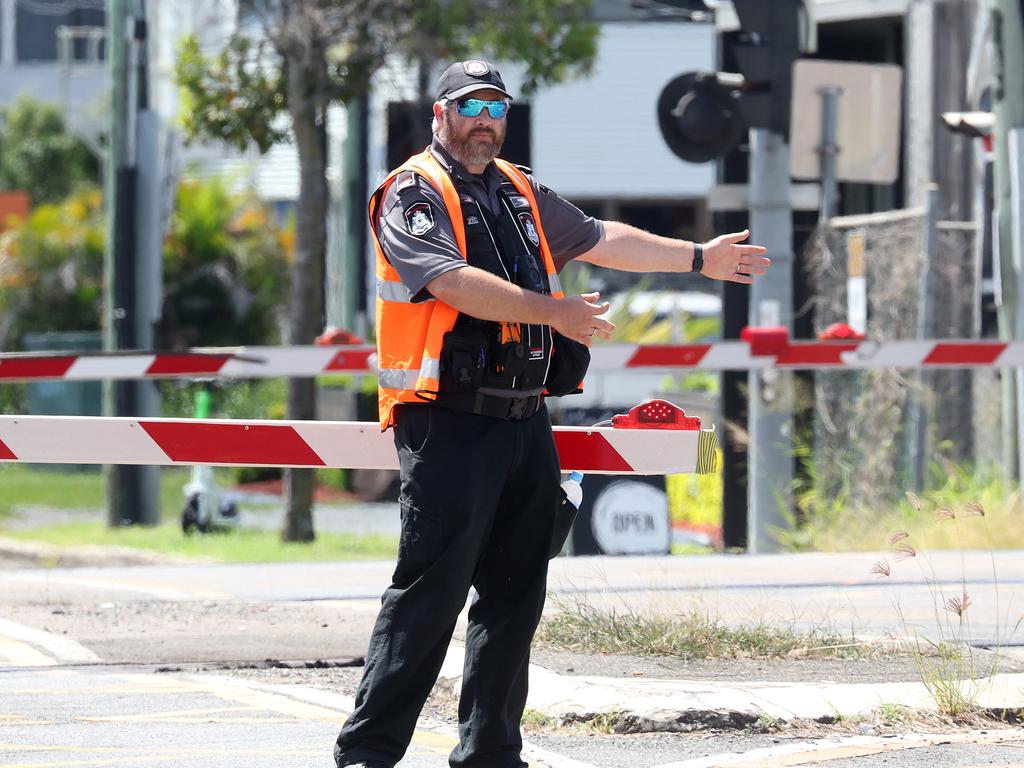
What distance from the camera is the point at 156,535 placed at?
1437 cm

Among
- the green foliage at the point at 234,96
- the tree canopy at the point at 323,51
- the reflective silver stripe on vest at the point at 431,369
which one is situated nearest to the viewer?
the reflective silver stripe on vest at the point at 431,369

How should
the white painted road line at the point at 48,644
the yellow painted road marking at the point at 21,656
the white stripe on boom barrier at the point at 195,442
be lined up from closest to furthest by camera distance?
the white stripe on boom barrier at the point at 195,442 → the yellow painted road marking at the point at 21,656 → the white painted road line at the point at 48,644

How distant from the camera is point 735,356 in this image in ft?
35.1

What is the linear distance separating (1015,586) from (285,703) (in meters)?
3.80

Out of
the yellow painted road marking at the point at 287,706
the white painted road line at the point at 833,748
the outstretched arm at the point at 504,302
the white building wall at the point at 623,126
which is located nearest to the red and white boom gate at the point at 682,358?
the yellow painted road marking at the point at 287,706

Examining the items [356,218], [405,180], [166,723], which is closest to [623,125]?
[356,218]

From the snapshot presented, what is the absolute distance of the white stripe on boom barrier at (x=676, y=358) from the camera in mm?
10547

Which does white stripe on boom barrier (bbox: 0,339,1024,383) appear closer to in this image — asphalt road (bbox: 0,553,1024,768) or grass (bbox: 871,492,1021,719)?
asphalt road (bbox: 0,553,1024,768)

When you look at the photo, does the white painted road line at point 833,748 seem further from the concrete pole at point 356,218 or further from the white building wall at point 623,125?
the white building wall at point 623,125

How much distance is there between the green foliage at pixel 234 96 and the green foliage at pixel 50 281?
13.1m

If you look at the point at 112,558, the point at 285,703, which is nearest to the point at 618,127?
the point at 112,558

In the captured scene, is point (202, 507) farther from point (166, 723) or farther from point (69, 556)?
point (166, 723)

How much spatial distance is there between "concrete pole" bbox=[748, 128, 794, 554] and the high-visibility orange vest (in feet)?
21.2

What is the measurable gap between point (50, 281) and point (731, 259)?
23.1 m
